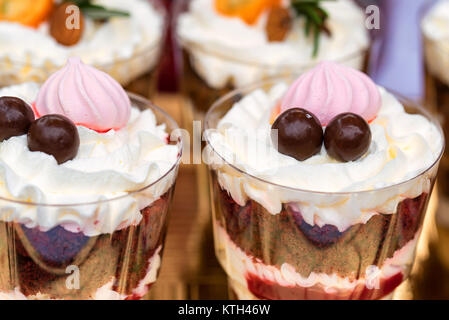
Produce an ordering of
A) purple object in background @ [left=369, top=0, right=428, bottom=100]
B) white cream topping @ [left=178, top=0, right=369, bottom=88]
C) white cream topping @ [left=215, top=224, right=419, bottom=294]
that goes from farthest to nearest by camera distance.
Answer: purple object in background @ [left=369, top=0, right=428, bottom=100]
white cream topping @ [left=178, top=0, right=369, bottom=88]
white cream topping @ [left=215, top=224, right=419, bottom=294]

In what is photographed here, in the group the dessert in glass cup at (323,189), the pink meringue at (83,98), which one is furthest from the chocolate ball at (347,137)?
the pink meringue at (83,98)

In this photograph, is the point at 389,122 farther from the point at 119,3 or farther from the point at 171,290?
the point at 119,3

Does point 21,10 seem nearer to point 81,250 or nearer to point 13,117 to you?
point 13,117

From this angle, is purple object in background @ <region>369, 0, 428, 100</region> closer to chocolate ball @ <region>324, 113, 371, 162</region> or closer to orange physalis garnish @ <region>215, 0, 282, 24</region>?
orange physalis garnish @ <region>215, 0, 282, 24</region>

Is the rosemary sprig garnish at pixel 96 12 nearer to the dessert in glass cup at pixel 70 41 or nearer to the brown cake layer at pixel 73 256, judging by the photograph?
the dessert in glass cup at pixel 70 41

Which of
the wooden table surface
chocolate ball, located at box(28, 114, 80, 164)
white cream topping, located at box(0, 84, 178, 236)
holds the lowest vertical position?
the wooden table surface

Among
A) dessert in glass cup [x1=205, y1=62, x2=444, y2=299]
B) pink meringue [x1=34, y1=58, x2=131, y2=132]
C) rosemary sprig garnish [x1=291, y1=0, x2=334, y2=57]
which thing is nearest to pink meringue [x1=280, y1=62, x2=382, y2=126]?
dessert in glass cup [x1=205, y1=62, x2=444, y2=299]
